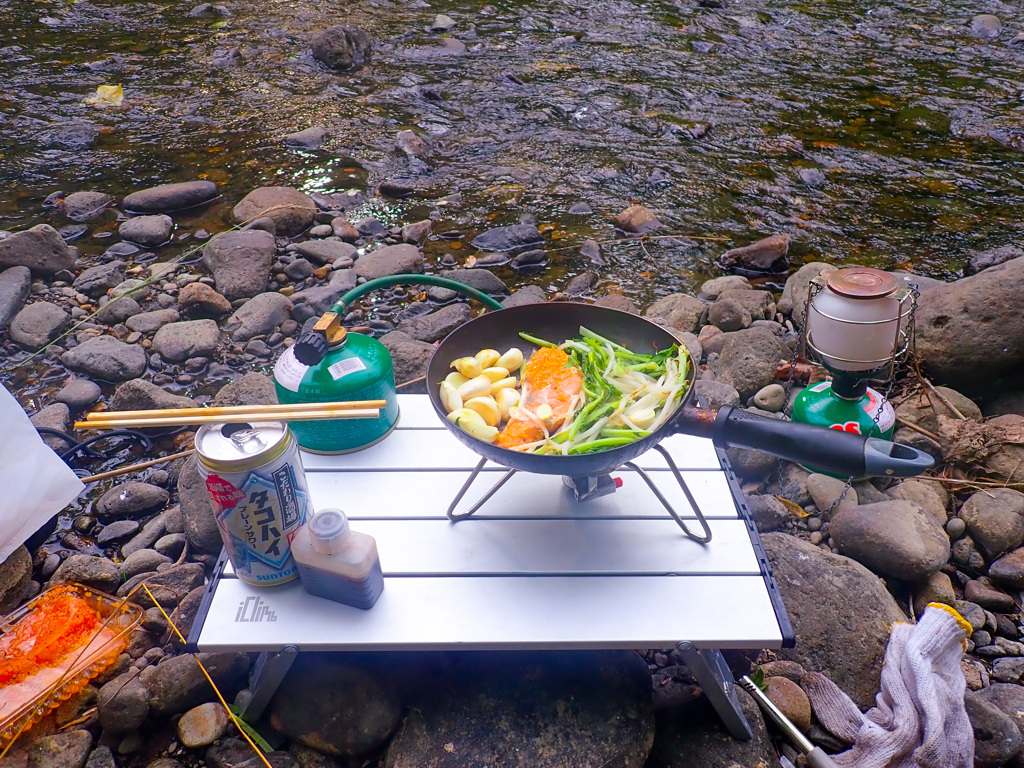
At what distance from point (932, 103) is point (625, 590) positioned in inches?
385

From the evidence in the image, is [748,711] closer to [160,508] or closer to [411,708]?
[411,708]

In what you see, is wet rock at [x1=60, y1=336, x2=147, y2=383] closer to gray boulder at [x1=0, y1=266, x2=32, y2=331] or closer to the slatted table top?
gray boulder at [x1=0, y1=266, x2=32, y2=331]

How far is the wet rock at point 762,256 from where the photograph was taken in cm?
636

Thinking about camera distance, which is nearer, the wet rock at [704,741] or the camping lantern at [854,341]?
the wet rock at [704,741]

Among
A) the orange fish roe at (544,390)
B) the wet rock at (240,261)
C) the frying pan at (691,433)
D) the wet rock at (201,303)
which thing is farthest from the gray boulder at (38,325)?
the orange fish roe at (544,390)

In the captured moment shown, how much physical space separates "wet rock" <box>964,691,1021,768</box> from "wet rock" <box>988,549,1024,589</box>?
0.93 metres

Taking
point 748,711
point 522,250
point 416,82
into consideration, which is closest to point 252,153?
point 416,82

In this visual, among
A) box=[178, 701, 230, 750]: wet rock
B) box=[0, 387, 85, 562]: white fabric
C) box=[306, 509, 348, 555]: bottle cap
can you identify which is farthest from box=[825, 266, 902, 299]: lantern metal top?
box=[0, 387, 85, 562]: white fabric

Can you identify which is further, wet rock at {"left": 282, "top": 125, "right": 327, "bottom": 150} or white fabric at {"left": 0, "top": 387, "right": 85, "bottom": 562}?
wet rock at {"left": 282, "top": 125, "right": 327, "bottom": 150}

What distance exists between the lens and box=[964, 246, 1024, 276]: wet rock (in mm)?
A: 6262

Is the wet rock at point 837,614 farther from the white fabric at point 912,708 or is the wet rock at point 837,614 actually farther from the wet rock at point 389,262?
the wet rock at point 389,262

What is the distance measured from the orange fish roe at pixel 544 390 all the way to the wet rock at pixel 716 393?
151cm

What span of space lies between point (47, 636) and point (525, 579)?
2070mm

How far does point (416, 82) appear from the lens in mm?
10133
